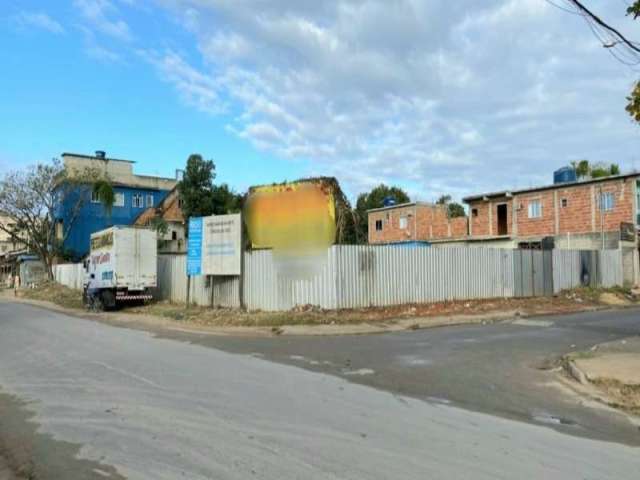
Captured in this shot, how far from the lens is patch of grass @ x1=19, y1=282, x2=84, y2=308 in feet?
110

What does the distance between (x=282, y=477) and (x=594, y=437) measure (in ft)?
13.2

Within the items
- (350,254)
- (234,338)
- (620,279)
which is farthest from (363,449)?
(620,279)

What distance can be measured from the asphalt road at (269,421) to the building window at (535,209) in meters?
33.4

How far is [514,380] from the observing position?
33.7 ft

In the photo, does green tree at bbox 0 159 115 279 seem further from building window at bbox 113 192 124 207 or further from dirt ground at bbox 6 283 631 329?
dirt ground at bbox 6 283 631 329

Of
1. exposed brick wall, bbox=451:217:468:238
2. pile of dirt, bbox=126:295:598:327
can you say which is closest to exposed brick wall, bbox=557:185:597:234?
exposed brick wall, bbox=451:217:468:238

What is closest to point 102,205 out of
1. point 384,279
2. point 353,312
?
point 384,279

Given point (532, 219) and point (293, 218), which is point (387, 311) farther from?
point (532, 219)

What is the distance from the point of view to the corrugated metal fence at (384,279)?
20.4 meters

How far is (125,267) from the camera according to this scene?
1047 inches

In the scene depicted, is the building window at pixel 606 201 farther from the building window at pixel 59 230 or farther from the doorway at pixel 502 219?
the building window at pixel 59 230

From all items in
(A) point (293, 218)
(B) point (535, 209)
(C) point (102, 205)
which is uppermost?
(C) point (102, 205)

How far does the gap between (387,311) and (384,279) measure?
52.9 inches

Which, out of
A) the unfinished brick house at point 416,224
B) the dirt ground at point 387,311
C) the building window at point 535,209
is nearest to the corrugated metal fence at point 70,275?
the dirt ground at point 387,311
